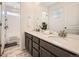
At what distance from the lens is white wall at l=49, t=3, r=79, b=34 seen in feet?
6.94

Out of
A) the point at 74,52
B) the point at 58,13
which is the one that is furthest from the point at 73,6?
the point at 74,52

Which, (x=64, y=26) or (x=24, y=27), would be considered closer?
(x=64, y=26)

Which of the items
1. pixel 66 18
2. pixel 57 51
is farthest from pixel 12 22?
pixel 57 51

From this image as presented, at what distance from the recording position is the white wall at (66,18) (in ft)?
6.94

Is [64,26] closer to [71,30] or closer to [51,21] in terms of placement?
[71,30]

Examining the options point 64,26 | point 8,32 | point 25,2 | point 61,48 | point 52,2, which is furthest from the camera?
point 8,32

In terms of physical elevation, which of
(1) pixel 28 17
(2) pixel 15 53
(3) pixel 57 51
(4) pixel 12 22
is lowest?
(2) pixel 15 53

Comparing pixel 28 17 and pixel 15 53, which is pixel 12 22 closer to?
pixel 28 17

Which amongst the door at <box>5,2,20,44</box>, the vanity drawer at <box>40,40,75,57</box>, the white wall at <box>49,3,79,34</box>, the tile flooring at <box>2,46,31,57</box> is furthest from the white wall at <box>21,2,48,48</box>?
the vanity drawer at <box>40,40,75,57</box>

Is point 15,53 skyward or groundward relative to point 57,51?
groundward

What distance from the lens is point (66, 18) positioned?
2.33m

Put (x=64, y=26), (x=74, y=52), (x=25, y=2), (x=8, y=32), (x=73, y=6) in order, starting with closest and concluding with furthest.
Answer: (x=74, y=52)
(x=73, y=6)
(x=64, y=26)
(x=25, y=2)
(x=8, y=32)

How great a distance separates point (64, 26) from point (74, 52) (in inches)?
45.2

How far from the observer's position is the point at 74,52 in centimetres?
135
